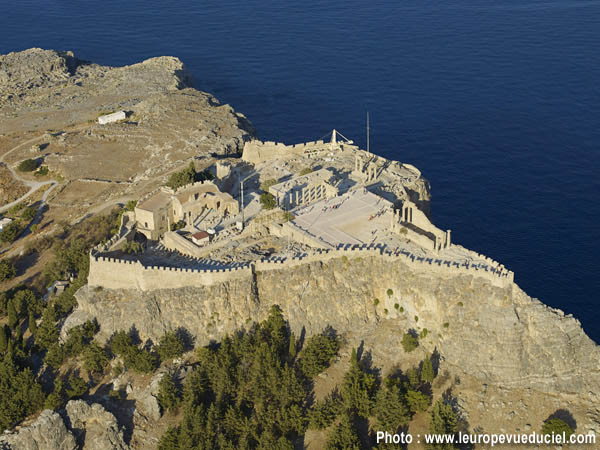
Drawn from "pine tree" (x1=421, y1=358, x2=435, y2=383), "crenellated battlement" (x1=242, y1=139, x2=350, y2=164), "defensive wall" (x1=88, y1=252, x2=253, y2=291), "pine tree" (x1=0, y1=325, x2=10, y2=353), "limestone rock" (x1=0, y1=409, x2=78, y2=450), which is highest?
"crenellated battlement" (x1=242, y1=139, x2=350, y2=164)

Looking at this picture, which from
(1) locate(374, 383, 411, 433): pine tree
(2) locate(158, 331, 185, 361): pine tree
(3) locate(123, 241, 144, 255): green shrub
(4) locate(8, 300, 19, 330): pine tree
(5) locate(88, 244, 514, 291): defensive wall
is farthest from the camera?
(4) locate(8, 300, 19, 330): pine tree

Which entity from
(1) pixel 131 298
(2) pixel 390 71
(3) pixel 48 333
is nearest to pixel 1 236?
(3) pixel 48 333

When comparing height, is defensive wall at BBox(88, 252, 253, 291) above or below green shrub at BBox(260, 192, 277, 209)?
below

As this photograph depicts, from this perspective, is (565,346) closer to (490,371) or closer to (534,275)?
(490,371)

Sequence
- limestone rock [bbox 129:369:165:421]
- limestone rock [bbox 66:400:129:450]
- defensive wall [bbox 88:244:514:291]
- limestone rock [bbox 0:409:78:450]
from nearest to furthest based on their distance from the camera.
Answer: limestone rock [bbox 66:400:129:450] → limestone rock [bbox 0:409:78:450] → limestone rock [bbox 129:369:165:421] → defensive wall [bbox 88:244:514:291]

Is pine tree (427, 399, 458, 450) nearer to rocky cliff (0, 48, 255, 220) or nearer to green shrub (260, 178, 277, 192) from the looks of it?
green shrub (260, 178, 277, 192)

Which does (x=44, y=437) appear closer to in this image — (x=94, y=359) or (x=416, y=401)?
(x=94, y=359)

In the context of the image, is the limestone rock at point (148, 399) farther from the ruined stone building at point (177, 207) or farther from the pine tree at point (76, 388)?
the ruined stone building at point (177, 207)

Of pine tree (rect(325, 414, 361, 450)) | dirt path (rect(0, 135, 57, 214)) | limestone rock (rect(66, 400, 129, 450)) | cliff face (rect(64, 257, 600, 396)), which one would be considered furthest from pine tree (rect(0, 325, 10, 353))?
dirt path (rect(0, 135, 57, 214))

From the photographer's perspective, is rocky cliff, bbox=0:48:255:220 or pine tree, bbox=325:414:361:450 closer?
pine tree, bbox=325:414:361:450
